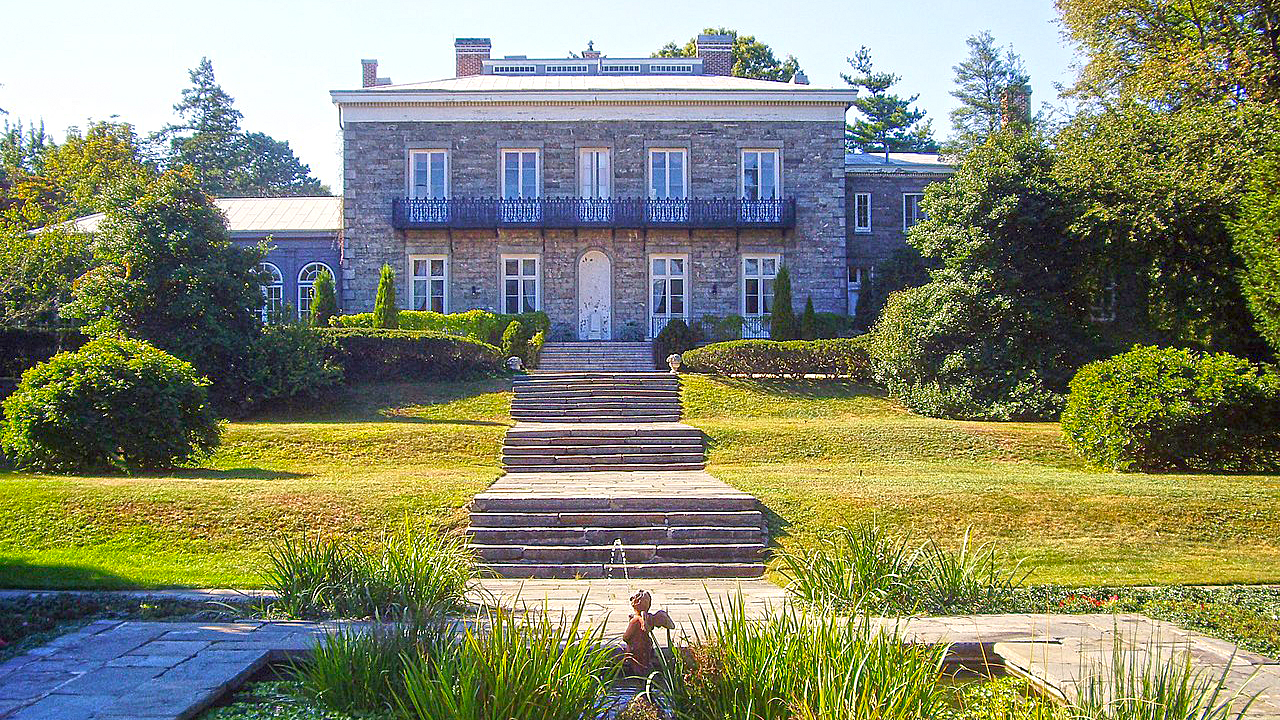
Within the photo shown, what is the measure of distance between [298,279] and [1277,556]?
91.1 feet

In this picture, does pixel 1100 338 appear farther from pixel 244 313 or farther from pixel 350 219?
pixel 350 219

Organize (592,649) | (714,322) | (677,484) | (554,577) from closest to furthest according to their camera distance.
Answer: (592,649) < (554,577) < (677,484) < (714,322)

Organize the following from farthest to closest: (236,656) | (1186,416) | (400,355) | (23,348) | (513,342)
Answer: (513,342) → (400,355) → (23,348) → (1186,416) → (236,656)

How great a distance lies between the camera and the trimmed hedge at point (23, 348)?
2064 centimetres

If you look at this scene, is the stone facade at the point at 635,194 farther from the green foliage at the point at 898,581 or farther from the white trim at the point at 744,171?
the green foliage at the point at 898,581

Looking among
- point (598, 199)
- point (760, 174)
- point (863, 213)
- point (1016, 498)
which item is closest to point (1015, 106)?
point (863, 213)

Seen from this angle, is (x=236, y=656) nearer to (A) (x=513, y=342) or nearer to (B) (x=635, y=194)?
(A) (x=513, y=342)

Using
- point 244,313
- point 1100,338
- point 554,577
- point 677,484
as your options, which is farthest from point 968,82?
point 554,577

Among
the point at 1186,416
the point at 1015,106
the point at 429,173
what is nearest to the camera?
the point at 1186,416

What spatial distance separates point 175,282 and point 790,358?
12.2 meters

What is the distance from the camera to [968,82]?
49.3 meters

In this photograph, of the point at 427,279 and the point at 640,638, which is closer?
the point at 640,638

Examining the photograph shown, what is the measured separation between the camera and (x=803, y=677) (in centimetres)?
488

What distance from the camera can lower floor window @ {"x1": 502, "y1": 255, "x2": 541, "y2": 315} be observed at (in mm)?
29500
